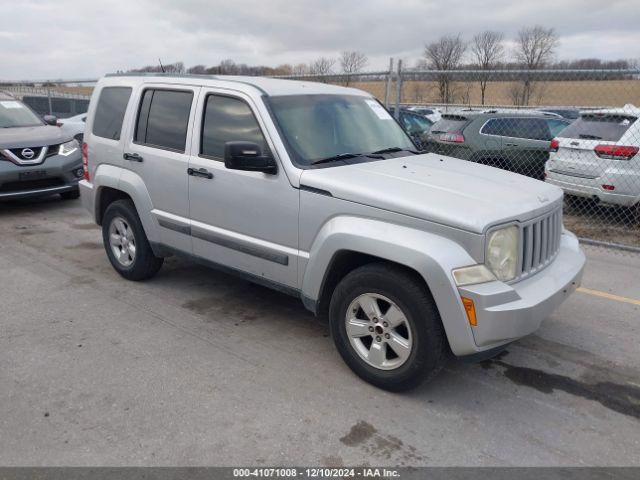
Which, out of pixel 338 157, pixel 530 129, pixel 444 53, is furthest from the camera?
pixel 444 53

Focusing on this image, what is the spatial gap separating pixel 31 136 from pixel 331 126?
622 centimetres

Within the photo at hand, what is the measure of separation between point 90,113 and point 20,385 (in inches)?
121

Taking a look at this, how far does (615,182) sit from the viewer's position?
295 inches

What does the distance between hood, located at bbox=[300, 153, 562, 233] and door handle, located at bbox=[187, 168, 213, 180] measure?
0.94 metres

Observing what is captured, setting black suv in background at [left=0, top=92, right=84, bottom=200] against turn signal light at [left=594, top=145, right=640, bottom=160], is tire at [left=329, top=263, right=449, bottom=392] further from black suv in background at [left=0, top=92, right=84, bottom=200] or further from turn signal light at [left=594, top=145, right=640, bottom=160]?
black suv in background at [left=0, top=92, right=84, bottom=200]

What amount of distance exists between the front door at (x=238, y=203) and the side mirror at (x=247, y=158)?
0.28 ft

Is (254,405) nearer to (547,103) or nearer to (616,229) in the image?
(616,229)

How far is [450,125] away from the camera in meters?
10.3

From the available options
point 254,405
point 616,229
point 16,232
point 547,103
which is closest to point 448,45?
point 547,103

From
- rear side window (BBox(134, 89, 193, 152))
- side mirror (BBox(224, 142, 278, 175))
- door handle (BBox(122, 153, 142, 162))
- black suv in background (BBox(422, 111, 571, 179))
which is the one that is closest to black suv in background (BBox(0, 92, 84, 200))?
door handle (BBox(122, 153, 142, 162))

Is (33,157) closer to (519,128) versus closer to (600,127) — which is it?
(519,128)

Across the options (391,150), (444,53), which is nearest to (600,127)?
(391,150)

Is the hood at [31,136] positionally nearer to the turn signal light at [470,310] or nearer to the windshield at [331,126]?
the windshield at [331,126]

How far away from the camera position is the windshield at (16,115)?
9005mm
